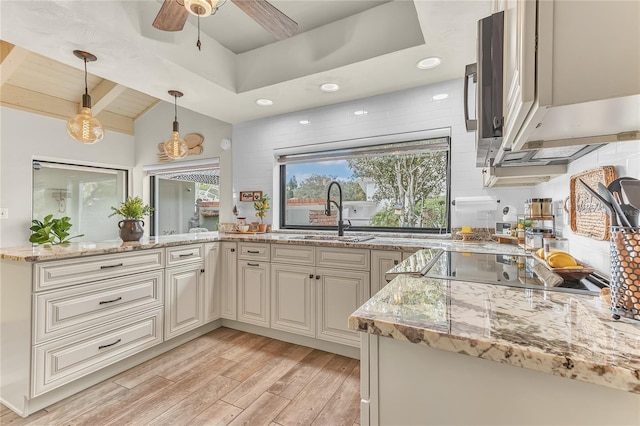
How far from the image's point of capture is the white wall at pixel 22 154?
137 inches

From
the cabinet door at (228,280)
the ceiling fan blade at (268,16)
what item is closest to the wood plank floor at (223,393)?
the cabinet door at (228,280)

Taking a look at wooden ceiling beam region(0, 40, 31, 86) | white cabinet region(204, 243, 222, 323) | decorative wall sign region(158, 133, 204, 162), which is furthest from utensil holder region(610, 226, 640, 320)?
wooden ceiling beam region(0, 40, 31, 86)

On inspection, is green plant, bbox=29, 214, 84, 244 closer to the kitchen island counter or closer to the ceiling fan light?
the ceiling fan light

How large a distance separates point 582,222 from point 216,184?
4125 millimetres

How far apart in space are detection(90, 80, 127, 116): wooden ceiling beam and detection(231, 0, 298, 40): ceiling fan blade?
128 inches

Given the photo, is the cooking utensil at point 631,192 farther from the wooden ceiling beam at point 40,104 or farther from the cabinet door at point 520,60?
the wooden ceiling beam at point 40,104

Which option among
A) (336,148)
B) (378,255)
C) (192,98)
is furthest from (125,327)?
(336,148)

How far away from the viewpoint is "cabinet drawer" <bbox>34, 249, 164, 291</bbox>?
1.74m

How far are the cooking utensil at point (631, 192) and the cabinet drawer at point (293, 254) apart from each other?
6.44ft

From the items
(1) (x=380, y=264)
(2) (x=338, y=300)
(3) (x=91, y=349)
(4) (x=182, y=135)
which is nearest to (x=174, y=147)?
(4) (x=182, y=135)

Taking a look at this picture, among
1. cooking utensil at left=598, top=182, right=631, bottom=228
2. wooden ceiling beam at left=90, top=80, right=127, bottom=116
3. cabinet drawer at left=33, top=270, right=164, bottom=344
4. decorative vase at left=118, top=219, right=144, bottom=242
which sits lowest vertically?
cabinet drawer at left=33, top=270, right=164, bottom=344

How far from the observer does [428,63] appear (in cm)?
231

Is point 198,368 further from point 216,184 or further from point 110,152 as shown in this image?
point 110,152

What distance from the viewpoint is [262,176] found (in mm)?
3625
